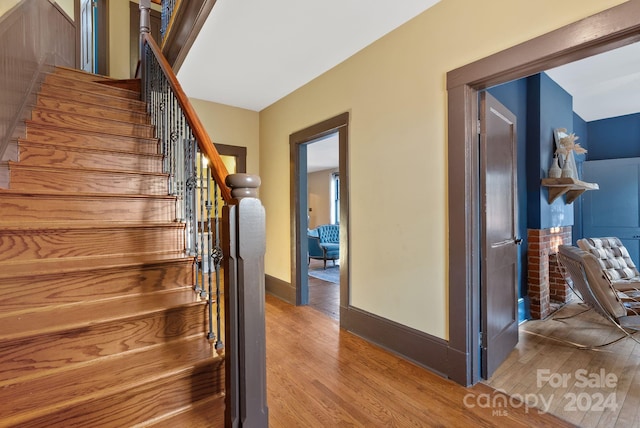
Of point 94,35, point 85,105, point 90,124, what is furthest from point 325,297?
point 94,35

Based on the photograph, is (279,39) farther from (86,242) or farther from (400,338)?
(400,338)

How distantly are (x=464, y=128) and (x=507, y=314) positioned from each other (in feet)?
5.08

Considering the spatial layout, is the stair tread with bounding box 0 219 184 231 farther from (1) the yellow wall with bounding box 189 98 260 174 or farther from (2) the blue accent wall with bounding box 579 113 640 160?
(2) the blue accent wall with bounding box 579 113 640 160

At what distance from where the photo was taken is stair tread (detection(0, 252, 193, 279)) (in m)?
1.44

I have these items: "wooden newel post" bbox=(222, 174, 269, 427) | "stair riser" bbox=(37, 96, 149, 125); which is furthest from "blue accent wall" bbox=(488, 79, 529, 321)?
"stair riser" bbox=(37, 96, 149, 125)

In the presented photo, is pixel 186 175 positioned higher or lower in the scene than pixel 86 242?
higher

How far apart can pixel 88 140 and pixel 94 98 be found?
2.34 ft

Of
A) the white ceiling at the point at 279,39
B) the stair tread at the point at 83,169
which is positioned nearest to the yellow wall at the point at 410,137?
the white ceiling at the point at 279,39

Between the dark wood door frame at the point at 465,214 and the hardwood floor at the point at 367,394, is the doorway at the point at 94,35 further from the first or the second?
the dark wood door frame at the point at 465,214

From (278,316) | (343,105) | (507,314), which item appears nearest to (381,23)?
(343,105)

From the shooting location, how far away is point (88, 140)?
7.41 feet

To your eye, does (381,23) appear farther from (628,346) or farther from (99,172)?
(628,346)

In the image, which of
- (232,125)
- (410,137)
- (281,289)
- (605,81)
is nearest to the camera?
(410,137)

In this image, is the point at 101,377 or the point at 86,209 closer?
the point at 101,377
